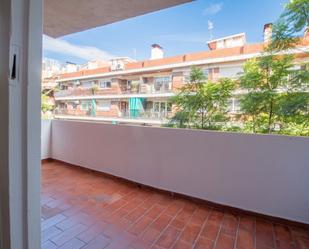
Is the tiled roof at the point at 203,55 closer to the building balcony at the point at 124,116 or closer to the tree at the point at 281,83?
the tree at the point at 281,83

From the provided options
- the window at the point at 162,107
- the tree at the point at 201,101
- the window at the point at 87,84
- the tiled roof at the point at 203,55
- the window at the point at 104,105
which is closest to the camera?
the tiled roof at the point at 203,55

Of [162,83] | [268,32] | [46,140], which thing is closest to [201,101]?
[162,83]

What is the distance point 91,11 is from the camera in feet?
6.64

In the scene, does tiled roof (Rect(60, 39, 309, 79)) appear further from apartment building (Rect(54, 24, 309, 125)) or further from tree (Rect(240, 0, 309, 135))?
tree (Rect(240, 0, 309, 135))

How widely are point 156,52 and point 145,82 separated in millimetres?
588

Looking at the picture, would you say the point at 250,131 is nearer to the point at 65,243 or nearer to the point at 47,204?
the point at 65,243

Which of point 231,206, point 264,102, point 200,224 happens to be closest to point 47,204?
point 200,224

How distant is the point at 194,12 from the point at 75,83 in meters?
3.67

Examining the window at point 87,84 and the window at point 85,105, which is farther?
the window at point 87,84

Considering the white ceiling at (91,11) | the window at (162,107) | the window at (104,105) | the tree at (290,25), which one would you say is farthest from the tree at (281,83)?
the window at (104,105)

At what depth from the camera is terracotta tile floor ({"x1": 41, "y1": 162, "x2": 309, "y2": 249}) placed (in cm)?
154

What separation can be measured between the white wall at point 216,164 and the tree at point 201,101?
0.97 ft

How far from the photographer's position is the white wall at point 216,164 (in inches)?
71.8

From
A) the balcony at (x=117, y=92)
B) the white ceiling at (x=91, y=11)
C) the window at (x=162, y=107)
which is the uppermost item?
the white ceiling at (x=91, y=11)
